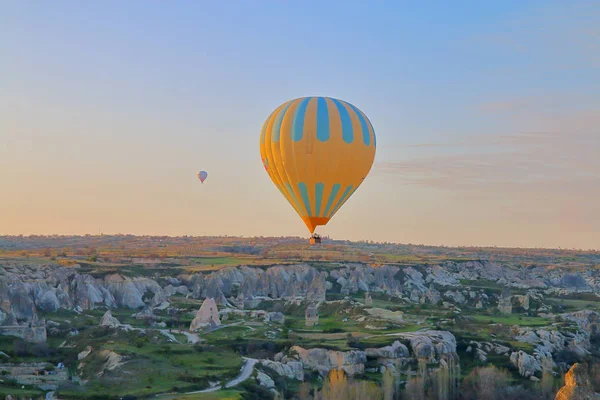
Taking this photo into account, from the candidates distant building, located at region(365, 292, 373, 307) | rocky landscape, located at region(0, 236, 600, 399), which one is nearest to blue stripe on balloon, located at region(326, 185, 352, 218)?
rocky landscape, located at region(0, 236, 600, 399)

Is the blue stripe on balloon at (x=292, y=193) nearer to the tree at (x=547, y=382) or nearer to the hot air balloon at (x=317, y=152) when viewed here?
the hot air balloon at (x=317, y=152)

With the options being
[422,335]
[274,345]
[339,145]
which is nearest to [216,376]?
[274,345]

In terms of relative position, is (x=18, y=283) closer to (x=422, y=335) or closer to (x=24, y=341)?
(x=24, y=341)

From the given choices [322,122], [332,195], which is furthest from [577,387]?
[322,122]

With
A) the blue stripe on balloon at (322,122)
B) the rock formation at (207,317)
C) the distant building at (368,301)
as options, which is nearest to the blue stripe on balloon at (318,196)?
the blue stripe on balloon at (322,122)

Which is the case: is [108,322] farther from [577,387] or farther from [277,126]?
[577,387]

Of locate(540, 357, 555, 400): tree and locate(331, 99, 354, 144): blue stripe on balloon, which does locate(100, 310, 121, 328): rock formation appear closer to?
locate(331, 99, 354, 144): blue stripe on balloon
